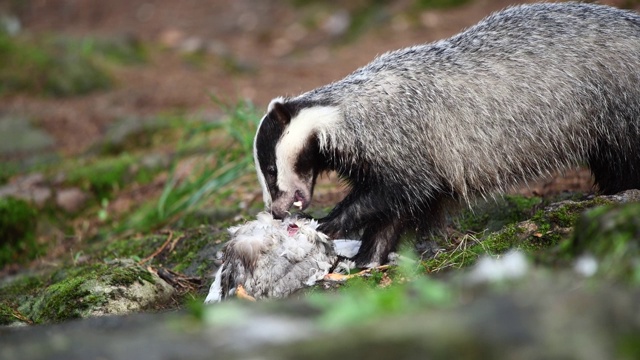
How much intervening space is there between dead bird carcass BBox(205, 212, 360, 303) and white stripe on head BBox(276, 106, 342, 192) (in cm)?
48

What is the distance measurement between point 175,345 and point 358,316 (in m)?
0.52

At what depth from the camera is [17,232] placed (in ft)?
26.5

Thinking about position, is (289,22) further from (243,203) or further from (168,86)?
(243,203)

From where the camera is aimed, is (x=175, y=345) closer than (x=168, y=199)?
Yes

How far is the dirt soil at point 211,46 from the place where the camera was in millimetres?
13016

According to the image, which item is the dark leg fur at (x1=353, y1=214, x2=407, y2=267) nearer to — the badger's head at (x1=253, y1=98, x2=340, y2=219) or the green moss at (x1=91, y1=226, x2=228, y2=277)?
the badger's head at (x1=253, y1=98, x2=340, y2=219)

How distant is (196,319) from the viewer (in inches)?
103

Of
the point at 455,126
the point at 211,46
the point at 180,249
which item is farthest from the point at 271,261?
the point at 211,46

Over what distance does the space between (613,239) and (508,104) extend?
2407 mm

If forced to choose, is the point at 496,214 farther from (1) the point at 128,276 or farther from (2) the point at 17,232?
(2) the point at 17,232

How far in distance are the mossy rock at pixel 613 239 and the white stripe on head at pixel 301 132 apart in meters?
2.19

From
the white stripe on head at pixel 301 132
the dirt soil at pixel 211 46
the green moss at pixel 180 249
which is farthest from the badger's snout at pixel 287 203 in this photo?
the dirt soil at pixel 211 46

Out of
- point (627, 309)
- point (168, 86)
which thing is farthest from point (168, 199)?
point (168, 86)

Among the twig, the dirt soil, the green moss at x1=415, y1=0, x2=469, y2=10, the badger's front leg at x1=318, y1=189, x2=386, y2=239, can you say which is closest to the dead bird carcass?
the twig
